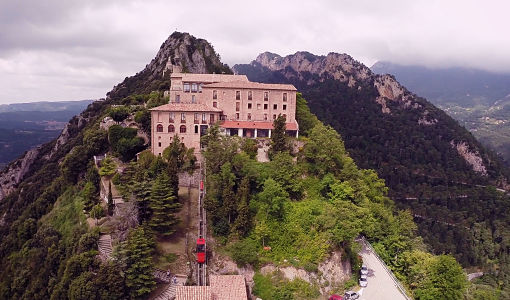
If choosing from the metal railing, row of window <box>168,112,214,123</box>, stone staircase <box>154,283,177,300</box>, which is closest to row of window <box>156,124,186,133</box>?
row of window <box>168,112,214,123</box>

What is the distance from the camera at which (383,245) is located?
148 ft

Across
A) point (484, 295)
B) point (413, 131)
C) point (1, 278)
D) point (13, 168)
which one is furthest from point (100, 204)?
point (413, 131)

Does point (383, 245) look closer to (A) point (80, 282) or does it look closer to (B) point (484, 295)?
(B) point (484, 295)

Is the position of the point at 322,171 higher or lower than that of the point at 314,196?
higher

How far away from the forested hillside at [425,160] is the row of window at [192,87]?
77123 mm

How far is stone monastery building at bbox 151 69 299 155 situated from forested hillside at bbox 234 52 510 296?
68530 mm

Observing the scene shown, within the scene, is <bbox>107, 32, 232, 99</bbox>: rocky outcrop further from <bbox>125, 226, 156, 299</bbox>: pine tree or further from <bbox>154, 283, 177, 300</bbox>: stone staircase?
<bbox>154, 283, 177, 300</bbox>: stone staircase

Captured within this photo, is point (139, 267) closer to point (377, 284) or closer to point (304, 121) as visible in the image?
point (377, 284)

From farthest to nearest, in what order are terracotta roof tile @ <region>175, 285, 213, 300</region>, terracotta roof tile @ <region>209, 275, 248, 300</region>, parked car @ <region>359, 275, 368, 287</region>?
parked car @ <region>359, 275, 368, 287</region>, terracotta roof tile @ <region>209, 275, 248, 300</region>, terracotta roof tile @ <region>175, 285, 213, 300</region>

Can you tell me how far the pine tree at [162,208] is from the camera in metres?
37.8

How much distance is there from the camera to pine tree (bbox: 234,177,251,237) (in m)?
38.2

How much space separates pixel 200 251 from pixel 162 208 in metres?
6.10

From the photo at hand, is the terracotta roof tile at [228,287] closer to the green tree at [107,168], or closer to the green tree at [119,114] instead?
the green tree at [107,168]

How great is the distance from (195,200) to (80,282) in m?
15.7
